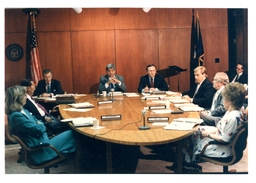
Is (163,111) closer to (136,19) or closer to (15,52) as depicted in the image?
(136,19)

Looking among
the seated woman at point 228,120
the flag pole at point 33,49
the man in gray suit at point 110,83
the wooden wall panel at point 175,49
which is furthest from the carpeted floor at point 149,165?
the wooden wall panel at point 175,49

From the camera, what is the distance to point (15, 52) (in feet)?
21.6

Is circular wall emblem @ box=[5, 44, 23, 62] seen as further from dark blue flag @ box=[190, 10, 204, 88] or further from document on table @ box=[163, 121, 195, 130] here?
document on table @ box=[163, 121, 195, 130]

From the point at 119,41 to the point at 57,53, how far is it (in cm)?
150

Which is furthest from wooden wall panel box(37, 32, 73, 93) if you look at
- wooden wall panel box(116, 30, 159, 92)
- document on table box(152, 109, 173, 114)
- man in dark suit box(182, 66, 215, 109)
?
document on table box(152, 109, 173, 114)

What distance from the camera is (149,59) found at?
23.2 ft

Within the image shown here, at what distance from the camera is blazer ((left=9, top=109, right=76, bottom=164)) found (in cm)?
287

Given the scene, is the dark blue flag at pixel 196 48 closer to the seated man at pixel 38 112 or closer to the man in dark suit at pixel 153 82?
the man in dark suit at pixel 153 82

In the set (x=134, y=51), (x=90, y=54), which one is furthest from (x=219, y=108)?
(x=90, y=54)

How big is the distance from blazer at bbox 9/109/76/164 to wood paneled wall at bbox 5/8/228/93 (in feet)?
12.6

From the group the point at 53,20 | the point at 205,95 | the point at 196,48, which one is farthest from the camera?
the point at 53,20

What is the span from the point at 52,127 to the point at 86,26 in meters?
3.39

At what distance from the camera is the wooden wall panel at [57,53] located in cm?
684

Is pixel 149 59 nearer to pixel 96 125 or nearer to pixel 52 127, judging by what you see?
pixel 52 127
